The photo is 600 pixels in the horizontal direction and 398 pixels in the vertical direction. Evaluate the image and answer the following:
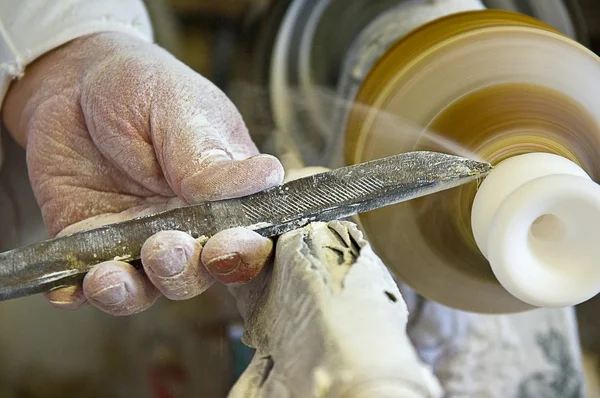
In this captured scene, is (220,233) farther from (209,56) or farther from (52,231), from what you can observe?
(209,56)

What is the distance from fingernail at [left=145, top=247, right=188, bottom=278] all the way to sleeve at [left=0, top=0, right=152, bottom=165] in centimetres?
41

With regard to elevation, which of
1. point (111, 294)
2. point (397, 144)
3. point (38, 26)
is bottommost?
point (111, 294)

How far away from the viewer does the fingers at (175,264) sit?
0.45 meters

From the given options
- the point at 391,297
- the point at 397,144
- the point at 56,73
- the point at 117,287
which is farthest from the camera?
the point at 56,73

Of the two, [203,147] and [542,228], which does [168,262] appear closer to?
[203,147]

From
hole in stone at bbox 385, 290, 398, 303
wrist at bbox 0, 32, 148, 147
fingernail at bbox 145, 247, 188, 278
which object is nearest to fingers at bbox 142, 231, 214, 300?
fingernail at bbox 145, 247, 188, 278

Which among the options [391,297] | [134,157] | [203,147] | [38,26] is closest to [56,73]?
[38,26]

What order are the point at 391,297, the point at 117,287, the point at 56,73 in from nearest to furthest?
the point at 391,297
the point at 117,287
the point at 56,73

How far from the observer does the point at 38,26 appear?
0.72 meters

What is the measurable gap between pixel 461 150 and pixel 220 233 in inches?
10.2

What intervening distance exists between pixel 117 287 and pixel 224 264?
0.09 meters

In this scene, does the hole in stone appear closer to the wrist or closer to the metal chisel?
the metal chisel

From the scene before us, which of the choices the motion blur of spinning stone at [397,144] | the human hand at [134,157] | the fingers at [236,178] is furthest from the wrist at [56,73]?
the fingers at [236,178]

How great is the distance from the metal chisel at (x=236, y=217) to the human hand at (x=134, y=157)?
12 mm
